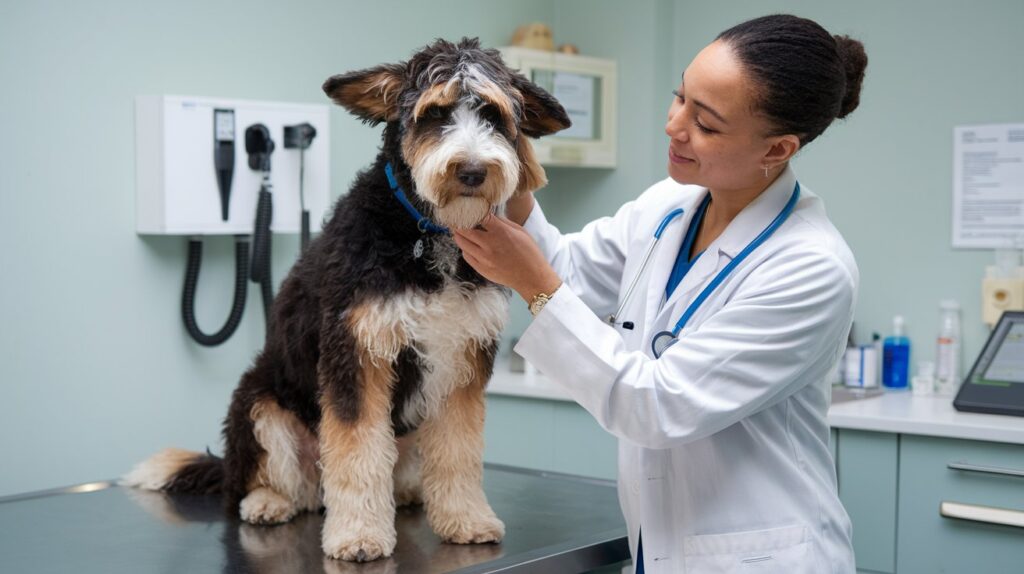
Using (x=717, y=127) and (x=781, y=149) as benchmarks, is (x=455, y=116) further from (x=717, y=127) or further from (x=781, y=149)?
(x=781, y=149)

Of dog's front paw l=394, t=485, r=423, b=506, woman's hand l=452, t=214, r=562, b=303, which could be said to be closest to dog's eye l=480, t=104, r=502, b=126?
woman's hand l=452, t=214, r=562, b=303

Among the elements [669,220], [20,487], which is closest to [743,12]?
[669,220]

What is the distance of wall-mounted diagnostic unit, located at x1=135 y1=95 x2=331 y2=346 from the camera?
3008 millimetres

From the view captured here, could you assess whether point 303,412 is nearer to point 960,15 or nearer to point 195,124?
point 195,124

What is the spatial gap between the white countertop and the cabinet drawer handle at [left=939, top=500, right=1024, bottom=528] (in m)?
0.18

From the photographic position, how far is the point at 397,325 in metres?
1.67

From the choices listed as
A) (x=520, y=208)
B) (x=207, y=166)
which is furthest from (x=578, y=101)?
(x=520, y=208)

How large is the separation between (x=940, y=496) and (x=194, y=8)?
2.50 meters

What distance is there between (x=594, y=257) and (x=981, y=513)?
138 cm

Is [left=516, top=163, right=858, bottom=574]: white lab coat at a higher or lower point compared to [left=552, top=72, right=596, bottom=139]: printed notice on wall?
lower

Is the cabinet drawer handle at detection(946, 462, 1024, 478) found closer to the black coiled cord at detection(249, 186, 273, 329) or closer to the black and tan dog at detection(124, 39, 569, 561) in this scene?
the black and tan dog at detection(124, 39, 569, 561)

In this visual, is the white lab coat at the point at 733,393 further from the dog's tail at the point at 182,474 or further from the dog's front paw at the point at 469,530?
the dog's tail at the point at 182,474

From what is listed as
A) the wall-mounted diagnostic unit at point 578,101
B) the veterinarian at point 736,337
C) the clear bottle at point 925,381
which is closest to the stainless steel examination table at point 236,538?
the veterinarian at point 736,337

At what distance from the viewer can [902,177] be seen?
3.59 m
